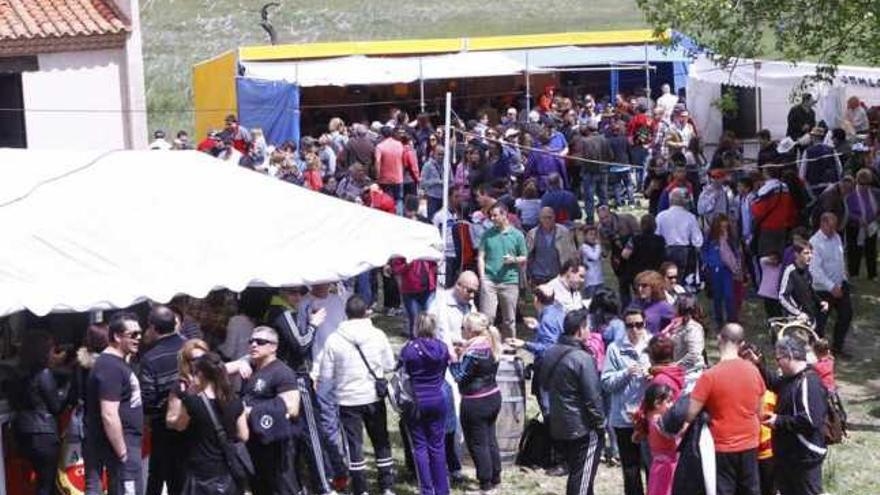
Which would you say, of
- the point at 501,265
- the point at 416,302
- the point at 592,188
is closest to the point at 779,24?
the point at 501,265

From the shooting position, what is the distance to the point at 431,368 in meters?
9.69

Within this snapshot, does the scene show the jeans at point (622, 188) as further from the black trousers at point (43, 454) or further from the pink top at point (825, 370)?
the black trousers at point (43, 454)

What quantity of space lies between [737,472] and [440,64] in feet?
64.9

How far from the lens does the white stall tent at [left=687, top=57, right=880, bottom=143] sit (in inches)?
954

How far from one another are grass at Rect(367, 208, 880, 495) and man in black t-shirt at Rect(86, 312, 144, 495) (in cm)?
237

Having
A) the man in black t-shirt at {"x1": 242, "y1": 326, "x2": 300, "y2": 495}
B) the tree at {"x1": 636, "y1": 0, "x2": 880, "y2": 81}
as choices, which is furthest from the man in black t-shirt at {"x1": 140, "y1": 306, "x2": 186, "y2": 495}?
the tree at {"x1": 636, "y1": 0, "x2": 880, "y2": 81}

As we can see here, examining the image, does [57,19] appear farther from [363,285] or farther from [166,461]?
[166,461]

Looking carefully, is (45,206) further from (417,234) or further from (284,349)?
(417,234)

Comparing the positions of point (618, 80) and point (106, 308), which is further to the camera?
point (618, 80)

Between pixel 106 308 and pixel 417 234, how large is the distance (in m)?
2.53

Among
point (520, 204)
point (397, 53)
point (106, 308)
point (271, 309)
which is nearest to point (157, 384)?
point (106, 308)

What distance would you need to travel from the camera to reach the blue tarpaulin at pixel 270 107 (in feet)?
82.8

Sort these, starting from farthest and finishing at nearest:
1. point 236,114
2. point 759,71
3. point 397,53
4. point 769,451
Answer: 1. point 397,53
2. point 236,114
3. point 759,71
4. point 769,451

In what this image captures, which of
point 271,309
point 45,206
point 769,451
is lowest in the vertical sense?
point 769,451
